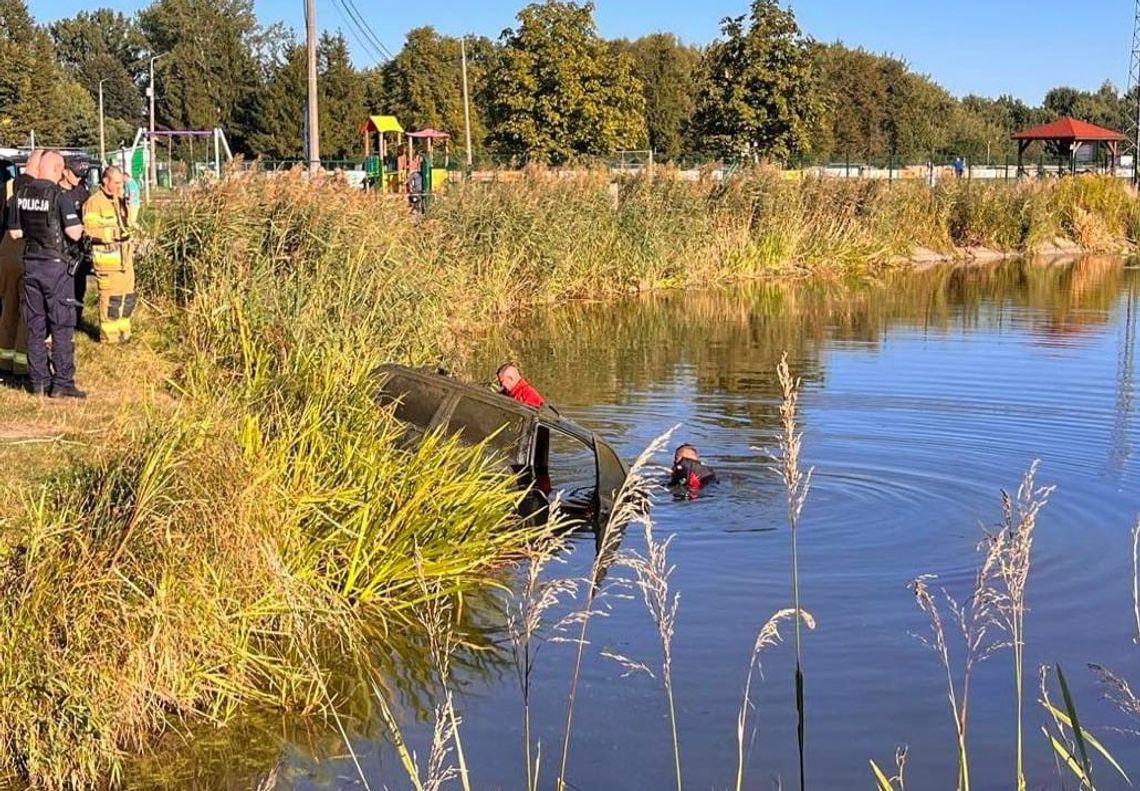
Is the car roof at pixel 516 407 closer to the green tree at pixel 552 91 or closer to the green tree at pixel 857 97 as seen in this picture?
the green tree at pixel 552 91

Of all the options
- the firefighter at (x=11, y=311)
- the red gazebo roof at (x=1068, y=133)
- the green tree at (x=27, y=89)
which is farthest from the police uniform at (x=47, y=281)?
the green tree at (x=27, y=89)

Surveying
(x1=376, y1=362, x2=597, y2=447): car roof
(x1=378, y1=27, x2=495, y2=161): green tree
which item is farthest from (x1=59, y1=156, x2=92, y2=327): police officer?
(x1=378, y1=27, x2=495, y2=161): green tree

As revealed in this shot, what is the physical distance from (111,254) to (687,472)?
6301 mm

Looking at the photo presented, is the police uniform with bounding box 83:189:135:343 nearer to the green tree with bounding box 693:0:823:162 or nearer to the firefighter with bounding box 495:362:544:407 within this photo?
the firefighter with bounding box 495:362:544:407

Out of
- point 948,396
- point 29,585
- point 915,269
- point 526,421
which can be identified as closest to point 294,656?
point 29,585

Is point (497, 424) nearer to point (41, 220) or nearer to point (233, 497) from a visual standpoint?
point (233, 497)

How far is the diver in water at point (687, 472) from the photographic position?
13055mm

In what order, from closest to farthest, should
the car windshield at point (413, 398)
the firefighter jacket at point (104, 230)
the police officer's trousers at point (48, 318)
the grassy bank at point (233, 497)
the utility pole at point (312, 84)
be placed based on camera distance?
1. the grassy bank at point (233, 497)
2. the car windshield at point (413, 398)
3. the police officer's trousers at point (48, 318)
4. the firefighter jacket at point (104, 230)
5. the utility pole at point (312, 84)

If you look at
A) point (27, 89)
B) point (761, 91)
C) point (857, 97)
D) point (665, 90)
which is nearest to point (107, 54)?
point (27, 89)

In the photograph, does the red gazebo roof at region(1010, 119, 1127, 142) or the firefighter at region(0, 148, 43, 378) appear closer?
the firefighter at region(0, 148, 43, 378)

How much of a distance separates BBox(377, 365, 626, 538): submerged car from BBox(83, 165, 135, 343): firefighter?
3.77 meters

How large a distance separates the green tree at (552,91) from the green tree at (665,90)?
24.5 meters

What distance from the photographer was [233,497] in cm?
795

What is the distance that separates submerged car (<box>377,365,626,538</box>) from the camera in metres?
11.5
